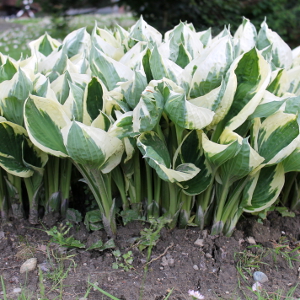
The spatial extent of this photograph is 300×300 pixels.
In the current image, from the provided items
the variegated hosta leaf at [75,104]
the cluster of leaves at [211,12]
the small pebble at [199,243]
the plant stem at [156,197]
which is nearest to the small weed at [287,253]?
the small pebble at [199,243]

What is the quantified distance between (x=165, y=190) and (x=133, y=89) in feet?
1.70

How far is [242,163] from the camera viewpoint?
1.33m

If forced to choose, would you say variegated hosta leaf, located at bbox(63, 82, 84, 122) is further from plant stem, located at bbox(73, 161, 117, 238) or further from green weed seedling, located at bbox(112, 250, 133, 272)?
green weed seedling, located at bbox(112, 250, 133, 272)

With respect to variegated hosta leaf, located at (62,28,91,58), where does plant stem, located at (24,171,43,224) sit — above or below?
below

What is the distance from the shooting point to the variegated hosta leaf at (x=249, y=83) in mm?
1322

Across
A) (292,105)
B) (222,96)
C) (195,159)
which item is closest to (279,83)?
(292,105)

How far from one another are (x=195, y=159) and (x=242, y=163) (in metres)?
0.21

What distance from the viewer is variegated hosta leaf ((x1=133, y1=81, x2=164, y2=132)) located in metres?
1.23

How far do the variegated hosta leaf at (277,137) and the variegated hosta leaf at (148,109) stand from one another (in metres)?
0.44

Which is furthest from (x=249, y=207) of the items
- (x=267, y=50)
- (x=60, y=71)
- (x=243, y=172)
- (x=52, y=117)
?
(x=60, y=71)

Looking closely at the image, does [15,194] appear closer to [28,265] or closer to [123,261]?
[28,265]

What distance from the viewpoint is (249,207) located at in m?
1.57

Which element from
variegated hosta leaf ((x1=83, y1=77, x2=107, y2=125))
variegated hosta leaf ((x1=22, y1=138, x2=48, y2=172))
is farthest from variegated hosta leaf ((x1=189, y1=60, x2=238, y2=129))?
variegated hosta leaf ((x1=22, y1=138, x2=48, y2=172))

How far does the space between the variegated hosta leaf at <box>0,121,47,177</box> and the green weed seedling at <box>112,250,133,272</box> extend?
0.51 meters
